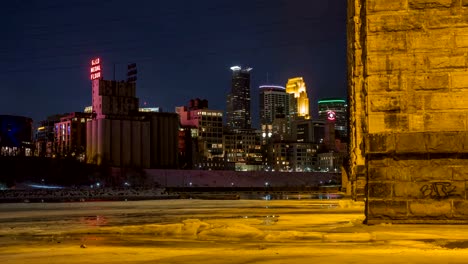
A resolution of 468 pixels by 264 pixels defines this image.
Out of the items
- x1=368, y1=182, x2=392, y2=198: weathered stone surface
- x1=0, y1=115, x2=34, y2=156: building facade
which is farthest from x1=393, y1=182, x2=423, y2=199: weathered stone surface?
x1=0, y1=115, x2=34, y2=156: building facade

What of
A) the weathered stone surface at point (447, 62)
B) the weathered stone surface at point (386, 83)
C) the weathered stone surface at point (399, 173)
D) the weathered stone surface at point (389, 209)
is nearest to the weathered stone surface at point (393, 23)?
the weathered stone surface at point (447, 62)

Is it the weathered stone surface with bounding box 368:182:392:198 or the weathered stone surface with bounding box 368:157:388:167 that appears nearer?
the weathered stone surface with bounding box 368:182:392:198

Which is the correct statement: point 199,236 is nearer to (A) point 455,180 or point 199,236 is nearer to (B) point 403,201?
(B) point 403,201

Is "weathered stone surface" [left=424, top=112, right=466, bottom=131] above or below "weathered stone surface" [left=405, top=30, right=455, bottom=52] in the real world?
below

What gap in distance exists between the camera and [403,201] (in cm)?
1493

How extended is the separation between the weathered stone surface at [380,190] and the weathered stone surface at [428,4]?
13.3 ft

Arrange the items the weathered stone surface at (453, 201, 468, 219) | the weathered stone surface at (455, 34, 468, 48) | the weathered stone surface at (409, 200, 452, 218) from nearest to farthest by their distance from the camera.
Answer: the weathered stone surface at (453, 201, 468, 219) < the weathered stone surface at (409, 200, 452, 218) < the weathered stone surface at (455, 34, 468, 48)

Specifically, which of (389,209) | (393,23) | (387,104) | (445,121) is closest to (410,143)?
(445,121)

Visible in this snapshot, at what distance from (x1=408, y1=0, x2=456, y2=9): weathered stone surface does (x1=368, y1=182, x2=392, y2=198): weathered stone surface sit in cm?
406

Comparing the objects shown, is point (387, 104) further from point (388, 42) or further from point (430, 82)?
point (388, 42)

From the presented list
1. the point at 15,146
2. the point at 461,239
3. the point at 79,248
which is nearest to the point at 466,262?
the point at 461,239

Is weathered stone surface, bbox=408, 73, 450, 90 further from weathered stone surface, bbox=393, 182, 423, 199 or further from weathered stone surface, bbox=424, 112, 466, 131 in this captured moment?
weathered stone surface, bbox=393, 182, 423, 199

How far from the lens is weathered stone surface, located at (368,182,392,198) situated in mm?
15000

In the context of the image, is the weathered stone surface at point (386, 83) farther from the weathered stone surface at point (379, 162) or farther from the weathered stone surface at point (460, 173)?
the weathered stone surface at point (460, 173)
